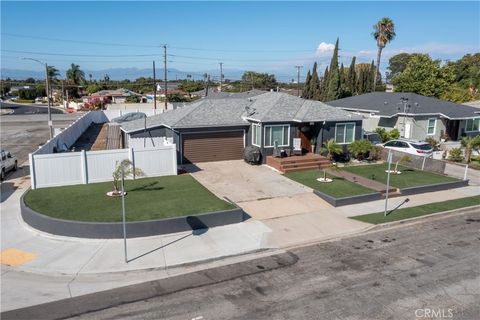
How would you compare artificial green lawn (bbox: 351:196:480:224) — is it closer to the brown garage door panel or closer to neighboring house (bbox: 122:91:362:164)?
neighboring house (bbox: 122:91:362:164)

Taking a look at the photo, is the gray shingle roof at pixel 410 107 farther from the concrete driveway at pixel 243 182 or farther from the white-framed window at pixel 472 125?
the concrete driveway at pixel 243 182

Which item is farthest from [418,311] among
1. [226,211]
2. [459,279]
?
[226,211]

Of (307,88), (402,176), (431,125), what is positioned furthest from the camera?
(307,88)

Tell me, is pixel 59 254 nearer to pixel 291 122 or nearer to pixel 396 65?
pixel 291 122

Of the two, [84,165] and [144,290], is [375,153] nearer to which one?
[84,165]

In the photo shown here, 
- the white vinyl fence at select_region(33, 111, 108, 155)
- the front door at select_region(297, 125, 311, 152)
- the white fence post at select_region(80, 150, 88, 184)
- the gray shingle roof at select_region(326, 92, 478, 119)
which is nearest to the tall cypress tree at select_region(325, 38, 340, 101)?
the gray shingle roof at select_region(326, 92, 478, 119)

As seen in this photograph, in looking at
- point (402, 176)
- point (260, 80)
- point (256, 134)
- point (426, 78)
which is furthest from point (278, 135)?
point (260, 80)

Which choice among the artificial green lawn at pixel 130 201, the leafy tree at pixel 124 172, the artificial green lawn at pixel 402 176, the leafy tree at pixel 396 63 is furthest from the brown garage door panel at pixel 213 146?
the leafy tree at pixel 396 63
